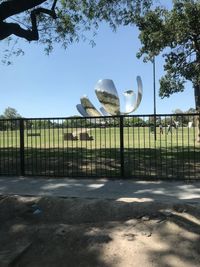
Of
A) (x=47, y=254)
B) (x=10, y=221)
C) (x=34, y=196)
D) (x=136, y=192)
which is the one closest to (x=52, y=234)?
(x=47, y=254)

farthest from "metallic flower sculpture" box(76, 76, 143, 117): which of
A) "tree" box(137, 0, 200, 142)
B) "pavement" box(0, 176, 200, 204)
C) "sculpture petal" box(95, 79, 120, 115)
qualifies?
"pavement" box(0, 176, 200, 204)

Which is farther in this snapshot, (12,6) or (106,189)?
(106,189)

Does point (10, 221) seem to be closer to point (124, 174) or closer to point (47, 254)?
point (47, 254)

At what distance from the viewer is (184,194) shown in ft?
28.9

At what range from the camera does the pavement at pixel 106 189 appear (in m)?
8.49

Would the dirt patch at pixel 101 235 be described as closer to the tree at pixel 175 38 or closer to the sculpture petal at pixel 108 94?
the tree at pixel 175 38

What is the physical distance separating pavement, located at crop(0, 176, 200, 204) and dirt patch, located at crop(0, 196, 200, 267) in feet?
2.78

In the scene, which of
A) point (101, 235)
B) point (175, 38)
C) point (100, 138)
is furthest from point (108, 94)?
point (101, 235)

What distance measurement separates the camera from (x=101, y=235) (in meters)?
6.15

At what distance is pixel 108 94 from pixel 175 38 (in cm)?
2211

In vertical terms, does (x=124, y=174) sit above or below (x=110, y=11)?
below

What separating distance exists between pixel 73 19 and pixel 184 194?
35.6ft

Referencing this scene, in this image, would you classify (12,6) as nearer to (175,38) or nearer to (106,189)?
(106,189)

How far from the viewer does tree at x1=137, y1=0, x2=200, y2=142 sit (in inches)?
969
